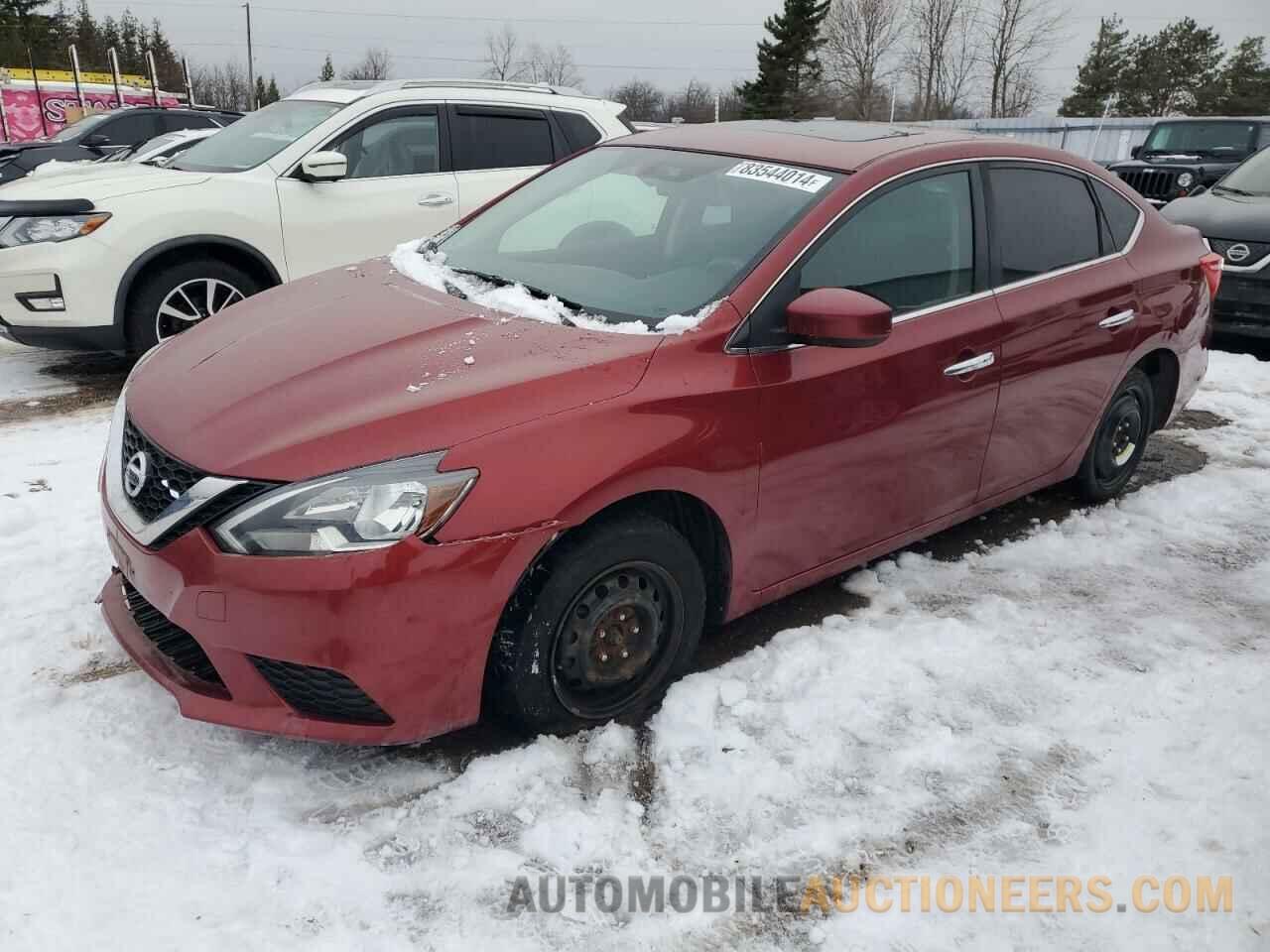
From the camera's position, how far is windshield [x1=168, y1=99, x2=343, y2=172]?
20.7ft

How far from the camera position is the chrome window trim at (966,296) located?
2900 mm

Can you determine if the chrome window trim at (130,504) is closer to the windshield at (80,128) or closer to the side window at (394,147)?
the side window at (394,147)

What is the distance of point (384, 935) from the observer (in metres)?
2.12

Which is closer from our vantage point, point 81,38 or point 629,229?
point 629,229

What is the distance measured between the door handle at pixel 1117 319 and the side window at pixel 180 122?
537 inches

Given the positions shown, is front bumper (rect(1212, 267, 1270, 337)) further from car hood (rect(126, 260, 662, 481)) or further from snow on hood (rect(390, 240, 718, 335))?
car hood (rect(126, 260, 662, 481))

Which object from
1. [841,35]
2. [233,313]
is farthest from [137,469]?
[841,35]

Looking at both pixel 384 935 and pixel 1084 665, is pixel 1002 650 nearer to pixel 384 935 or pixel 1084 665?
pixel 1084 665

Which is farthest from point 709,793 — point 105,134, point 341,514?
point 105,134

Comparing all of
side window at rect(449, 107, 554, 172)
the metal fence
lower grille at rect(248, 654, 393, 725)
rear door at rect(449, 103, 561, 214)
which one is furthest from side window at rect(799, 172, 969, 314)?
the metal fence

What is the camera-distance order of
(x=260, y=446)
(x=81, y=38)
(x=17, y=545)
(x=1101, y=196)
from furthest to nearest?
(x=81, y=38) < (x=1101, y=196) < (x=17, y=545) < (x=260, y=446)

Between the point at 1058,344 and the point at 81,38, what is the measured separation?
80659 millimetres

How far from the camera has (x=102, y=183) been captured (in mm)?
5836

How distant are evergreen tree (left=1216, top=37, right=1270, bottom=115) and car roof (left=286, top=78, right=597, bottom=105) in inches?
2100
